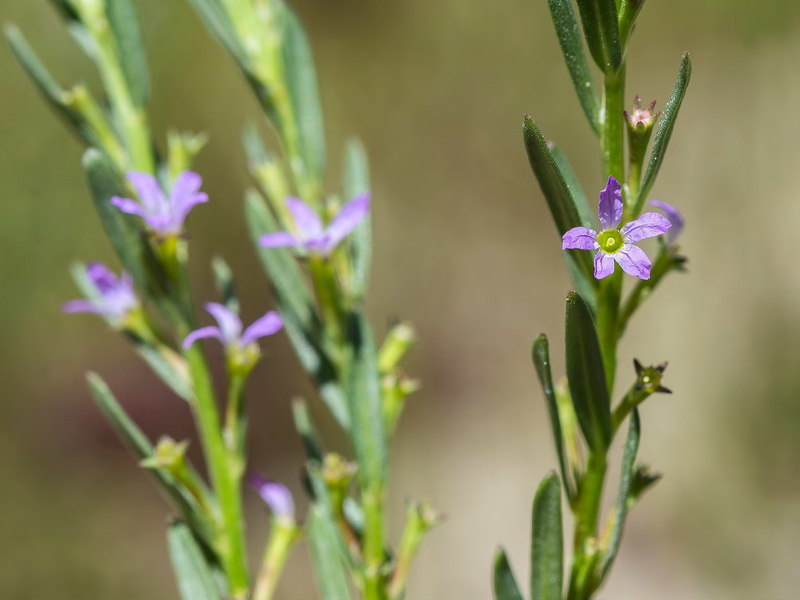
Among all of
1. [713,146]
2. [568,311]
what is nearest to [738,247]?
[713,146]

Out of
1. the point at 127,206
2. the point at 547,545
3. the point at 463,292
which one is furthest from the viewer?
the point at 463,292

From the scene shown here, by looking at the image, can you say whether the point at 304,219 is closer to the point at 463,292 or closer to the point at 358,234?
the point at 358,234

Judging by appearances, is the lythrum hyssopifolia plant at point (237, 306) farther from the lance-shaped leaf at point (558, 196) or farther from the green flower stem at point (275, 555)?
the lance-shaped leaf at point (558, 196)

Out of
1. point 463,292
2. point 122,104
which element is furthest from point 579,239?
point 463,292

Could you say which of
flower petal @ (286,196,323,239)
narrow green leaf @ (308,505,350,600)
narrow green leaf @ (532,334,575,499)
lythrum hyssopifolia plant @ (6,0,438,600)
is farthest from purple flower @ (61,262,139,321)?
narrow green leaf @ (532,334,575,499)

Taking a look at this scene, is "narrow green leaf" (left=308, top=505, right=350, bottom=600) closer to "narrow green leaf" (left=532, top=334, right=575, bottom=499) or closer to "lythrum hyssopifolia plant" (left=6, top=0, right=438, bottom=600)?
"lythrum hyssopifolia plant" (left=6, top=0, right=438, bottom=600)
